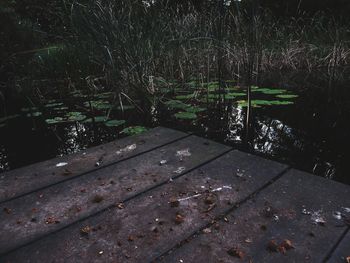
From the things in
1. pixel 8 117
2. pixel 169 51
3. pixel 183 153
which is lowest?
pixel 8 117

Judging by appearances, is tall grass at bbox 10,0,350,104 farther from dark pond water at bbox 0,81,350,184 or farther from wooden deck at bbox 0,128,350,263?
wooden deck at bbox 0,128,350,263

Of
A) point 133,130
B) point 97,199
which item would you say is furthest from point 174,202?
point 133,130

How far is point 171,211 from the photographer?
102 centimetres

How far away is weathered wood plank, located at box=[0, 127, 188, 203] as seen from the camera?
1.22 meters

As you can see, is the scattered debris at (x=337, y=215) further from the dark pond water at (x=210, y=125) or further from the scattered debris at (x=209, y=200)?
the dark pond water at (x=210, y=125)

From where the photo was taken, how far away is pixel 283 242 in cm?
86

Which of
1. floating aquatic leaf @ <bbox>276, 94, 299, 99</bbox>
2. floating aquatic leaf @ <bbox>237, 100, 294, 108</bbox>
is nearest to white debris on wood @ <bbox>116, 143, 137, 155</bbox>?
floating aquatic leaf @ <bbox>237, 100, 294, 108</bbox>

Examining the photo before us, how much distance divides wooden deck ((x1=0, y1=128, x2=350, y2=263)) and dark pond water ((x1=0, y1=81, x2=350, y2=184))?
38 cm

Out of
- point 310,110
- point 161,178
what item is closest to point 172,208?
point 161,178

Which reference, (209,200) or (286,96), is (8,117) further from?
(286,96)

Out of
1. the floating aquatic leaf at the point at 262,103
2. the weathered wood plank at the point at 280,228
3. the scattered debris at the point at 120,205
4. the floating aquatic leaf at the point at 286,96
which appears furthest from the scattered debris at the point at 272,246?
the floating aquatic leaf at the point at 286,96

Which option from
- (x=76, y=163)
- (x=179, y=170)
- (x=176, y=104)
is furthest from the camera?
(x=176, y=104)

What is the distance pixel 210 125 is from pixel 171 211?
4.22 feet

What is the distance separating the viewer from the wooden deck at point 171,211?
84 centimetres
